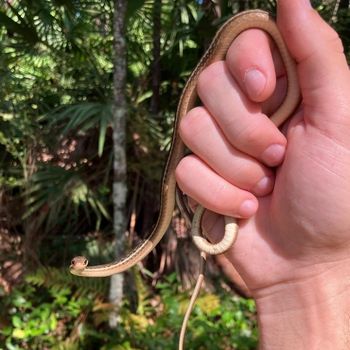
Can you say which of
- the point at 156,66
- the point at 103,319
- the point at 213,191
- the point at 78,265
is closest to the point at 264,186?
the point at 213,191

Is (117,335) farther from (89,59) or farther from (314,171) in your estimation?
(314,171)

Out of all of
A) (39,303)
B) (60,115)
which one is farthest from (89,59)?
(39,303)

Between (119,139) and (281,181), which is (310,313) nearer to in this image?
(281,181)

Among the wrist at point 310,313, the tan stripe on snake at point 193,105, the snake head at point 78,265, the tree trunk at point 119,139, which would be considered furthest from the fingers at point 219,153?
the tree trunk at point 119,139

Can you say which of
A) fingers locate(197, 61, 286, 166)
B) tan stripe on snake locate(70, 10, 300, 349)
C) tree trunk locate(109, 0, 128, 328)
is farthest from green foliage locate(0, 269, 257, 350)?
fingers locate(197, 61, 286, 166)

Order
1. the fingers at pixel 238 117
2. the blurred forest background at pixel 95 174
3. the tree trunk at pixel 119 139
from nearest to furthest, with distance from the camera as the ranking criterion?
1. the fingers at pixel 238 117
2. the tree trunk at pixel 119 139
3. the blurred forest background at pixel 95 174

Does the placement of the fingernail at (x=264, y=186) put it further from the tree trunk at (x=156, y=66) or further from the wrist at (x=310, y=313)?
the tree trunk at (x=156, y=66)

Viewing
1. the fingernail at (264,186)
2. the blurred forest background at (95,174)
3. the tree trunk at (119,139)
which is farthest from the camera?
the blurred forest background at (95,174)
